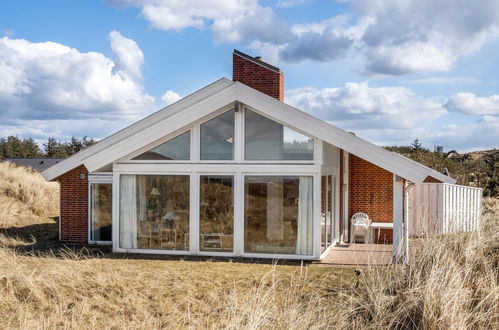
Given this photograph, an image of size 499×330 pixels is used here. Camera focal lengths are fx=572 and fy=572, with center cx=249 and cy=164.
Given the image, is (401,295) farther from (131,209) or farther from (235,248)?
(131,209)

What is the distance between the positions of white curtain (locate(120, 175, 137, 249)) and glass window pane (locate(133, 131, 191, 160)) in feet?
2.18

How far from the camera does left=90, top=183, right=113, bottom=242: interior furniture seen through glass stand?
15.9 meters

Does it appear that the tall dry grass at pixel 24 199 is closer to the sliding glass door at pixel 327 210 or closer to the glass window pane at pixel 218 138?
the glass window pane at pixel 218 138

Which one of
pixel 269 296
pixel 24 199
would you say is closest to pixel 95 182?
pixel 24 199

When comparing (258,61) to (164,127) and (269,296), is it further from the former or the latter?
(269,296)

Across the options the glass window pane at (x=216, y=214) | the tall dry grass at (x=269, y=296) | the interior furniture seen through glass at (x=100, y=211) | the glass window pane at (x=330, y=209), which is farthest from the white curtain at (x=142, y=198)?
the glass window pane at (x=330, y=209)

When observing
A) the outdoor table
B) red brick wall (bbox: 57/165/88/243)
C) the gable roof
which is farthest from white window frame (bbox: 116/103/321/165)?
the outdoor table

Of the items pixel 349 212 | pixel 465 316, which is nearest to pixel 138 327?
pixel 465 316

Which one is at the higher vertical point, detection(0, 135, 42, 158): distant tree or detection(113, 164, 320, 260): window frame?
detection(0, 135, 42, 158): distant tree

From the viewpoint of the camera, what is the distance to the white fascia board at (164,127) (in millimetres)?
12914

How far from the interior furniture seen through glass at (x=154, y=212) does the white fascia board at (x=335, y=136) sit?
97.4 inches

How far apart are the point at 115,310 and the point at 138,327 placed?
4.04ft

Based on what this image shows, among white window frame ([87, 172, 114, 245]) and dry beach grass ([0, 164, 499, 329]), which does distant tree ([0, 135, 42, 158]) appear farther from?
dry beach grass ([0, 164, 499, 329])

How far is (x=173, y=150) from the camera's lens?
44.1ft
